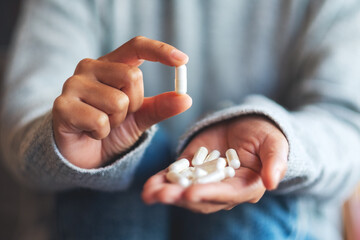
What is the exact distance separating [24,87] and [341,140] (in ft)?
1.81

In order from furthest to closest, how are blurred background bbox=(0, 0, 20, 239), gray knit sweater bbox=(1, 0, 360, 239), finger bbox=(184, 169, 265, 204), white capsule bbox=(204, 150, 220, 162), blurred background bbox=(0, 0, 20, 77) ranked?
1. blurred background bbox=(0, 0, 20, 77)
2. blurred background bbox=(0, 0, 20, 239)
3. gray knit sweater bbox=(1, 0, 360, 239)
4. white capsule bbox=(204, 150, 220, 162)
5. finger bbox=(184, 169, 265, 204)

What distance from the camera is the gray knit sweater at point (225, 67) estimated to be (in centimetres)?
50

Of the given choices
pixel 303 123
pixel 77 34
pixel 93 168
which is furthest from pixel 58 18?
pixel 303 123

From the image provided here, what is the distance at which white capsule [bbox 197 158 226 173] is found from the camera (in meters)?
0.36

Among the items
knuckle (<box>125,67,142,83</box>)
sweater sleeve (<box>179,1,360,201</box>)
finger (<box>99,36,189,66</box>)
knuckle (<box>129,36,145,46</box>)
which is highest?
knuckle (<box>129,36,145,46</box>)

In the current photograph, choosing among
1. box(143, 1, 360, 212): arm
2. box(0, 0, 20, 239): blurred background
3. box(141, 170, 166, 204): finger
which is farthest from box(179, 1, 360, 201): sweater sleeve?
box(0, 0, 20, 239): blurred background

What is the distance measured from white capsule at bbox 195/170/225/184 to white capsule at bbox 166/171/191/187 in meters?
0.01

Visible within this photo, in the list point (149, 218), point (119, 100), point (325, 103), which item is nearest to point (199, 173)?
point (119, 100)

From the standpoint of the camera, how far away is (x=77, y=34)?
24.5 inches

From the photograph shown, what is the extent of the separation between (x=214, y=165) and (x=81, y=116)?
157mm

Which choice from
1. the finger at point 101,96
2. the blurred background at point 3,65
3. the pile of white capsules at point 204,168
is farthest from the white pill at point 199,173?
the blurred background at point 3,65

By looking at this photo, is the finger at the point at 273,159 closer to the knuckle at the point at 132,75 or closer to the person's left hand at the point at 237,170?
the person's left hand at the point at 237,170

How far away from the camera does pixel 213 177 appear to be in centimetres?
33

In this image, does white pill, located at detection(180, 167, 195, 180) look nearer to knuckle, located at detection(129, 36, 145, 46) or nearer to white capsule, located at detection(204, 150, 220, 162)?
white capsule, located at detection(204, 150, 220, 162)
